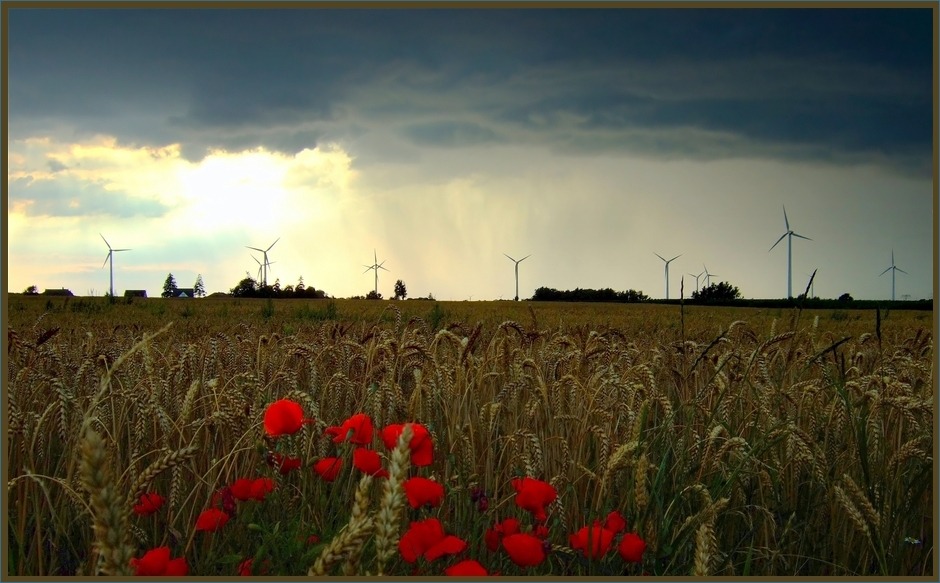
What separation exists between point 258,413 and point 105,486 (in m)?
2.26

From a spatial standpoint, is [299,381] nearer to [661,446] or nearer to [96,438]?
[661,446]

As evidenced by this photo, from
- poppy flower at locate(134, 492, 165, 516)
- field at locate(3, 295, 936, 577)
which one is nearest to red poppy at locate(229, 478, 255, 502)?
field at locate(3, 295, 936, 577)

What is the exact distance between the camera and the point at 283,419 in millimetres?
2412

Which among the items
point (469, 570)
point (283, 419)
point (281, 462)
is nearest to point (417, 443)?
point (283, 419)

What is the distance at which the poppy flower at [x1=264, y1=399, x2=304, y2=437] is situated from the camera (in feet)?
7.84

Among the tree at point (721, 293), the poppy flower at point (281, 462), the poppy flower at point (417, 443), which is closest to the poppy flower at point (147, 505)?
the poppy flower at point (281, 462)

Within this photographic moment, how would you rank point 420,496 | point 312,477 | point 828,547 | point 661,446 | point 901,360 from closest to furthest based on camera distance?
point 420,496 → point 828,547 → point 312,477 → point 661,446 → point 901,360

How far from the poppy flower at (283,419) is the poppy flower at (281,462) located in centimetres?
33

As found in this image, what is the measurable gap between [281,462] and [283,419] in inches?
19.7

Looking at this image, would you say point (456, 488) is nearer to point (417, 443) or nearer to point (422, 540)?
point (417, 443)

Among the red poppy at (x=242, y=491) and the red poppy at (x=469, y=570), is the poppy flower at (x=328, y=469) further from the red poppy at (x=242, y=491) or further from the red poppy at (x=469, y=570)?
the red poppy at (x=469, y=570)

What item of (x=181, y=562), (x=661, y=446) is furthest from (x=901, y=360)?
(x=181, y=562)

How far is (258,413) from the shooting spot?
132 inches

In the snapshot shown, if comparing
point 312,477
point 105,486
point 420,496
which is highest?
point 105,486
